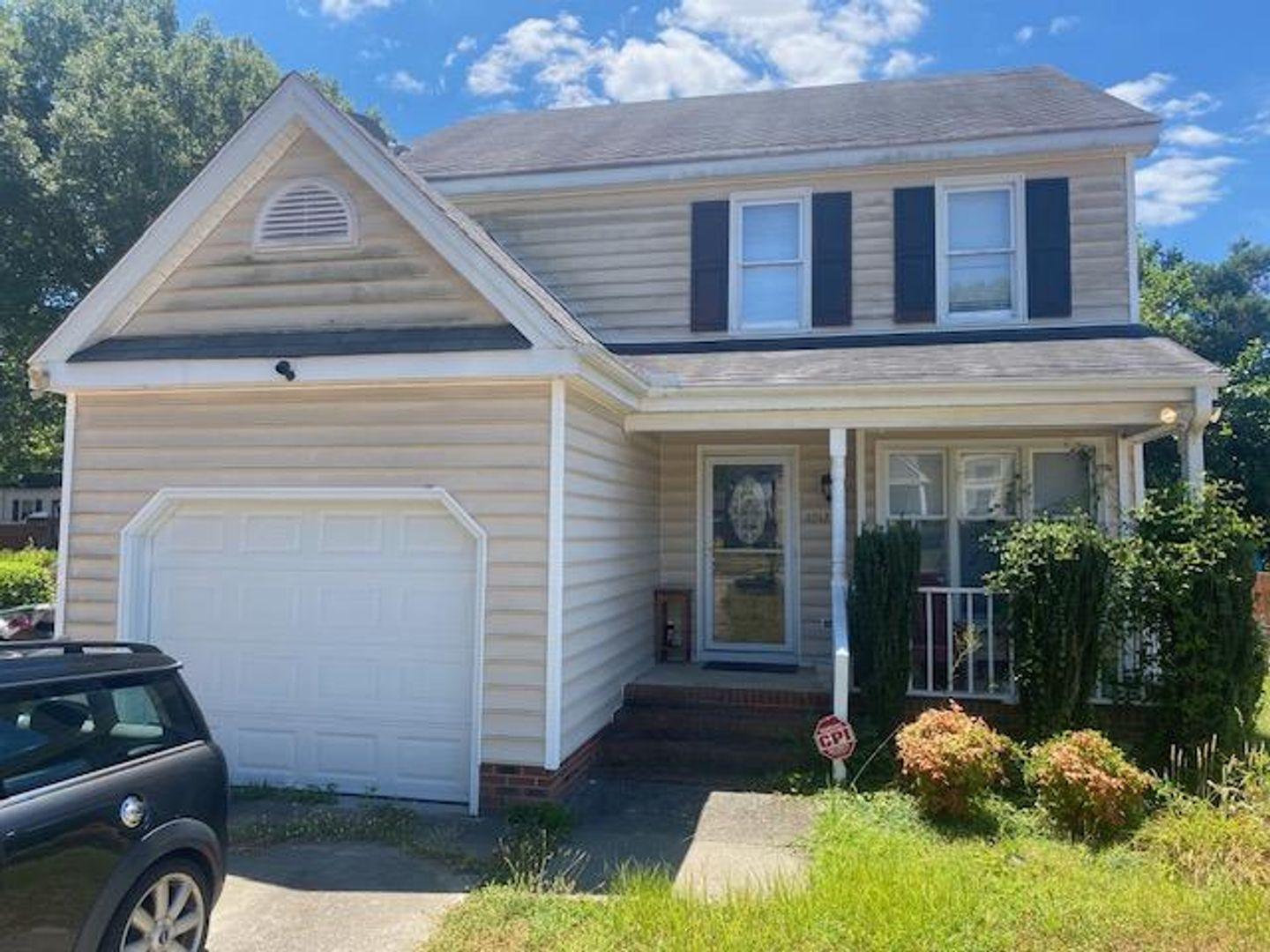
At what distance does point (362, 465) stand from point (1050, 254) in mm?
7348

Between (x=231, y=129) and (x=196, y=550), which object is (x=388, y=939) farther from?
(x=231, y=129)

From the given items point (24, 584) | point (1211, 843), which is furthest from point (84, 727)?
point (24, 584)

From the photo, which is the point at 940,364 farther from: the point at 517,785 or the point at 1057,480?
the point at 517,785

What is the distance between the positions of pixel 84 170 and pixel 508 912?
1920 cm

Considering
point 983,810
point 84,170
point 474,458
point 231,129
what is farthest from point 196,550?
point 231,129

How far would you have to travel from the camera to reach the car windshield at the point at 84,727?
3311 millimetres

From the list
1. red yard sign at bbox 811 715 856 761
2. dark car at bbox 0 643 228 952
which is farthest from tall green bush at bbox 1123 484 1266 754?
dark car at bbox 0 643 228 952

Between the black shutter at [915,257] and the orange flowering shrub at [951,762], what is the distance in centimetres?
480

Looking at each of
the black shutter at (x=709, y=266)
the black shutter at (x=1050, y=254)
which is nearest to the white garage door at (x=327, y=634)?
the black shutter at (x=709, y=266)

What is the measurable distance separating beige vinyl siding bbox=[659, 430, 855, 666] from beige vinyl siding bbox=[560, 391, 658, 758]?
367 millimetres

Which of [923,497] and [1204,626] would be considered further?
[923,497]

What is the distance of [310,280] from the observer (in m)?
6.91

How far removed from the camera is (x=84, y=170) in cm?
1800

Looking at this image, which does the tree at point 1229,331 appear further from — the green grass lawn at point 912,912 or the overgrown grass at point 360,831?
the overgrown grass at point 360,831
